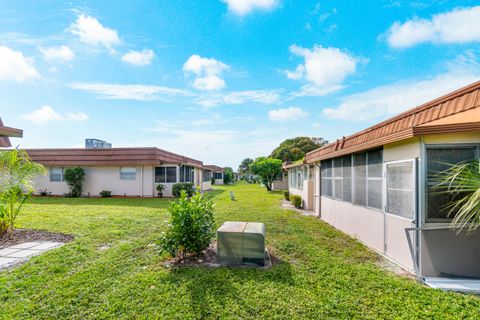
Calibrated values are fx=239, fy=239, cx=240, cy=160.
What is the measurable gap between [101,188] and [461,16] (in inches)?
769

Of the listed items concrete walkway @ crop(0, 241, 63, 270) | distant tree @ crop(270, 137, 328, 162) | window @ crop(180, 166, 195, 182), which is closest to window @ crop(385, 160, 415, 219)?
concrete walkway @ crop(0, 241, 63, 270)

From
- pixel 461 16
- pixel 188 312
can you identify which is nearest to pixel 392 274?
pixel 188 312

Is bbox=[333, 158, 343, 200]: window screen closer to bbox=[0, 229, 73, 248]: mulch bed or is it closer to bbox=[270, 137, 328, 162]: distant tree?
bbox=[0, 229, 73, 248]: mulch bed

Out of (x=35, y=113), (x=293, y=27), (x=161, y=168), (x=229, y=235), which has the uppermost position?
(x=293, y=27)

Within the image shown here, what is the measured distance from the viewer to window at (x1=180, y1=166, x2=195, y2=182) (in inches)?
712

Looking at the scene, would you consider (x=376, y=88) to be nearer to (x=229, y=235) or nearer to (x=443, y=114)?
(x=443, y=114)

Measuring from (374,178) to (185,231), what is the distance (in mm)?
4508

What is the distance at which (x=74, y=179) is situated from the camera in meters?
16.4

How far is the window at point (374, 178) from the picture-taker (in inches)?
216

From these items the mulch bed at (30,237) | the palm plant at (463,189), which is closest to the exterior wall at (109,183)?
the mulch bed at (30,237)

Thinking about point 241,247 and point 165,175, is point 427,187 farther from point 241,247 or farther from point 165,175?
point 165,175

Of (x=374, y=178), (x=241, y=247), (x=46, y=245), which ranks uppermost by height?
(x=374, y=178)

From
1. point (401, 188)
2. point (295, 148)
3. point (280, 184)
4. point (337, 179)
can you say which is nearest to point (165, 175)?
point (337, 179)

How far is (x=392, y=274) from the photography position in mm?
4184
